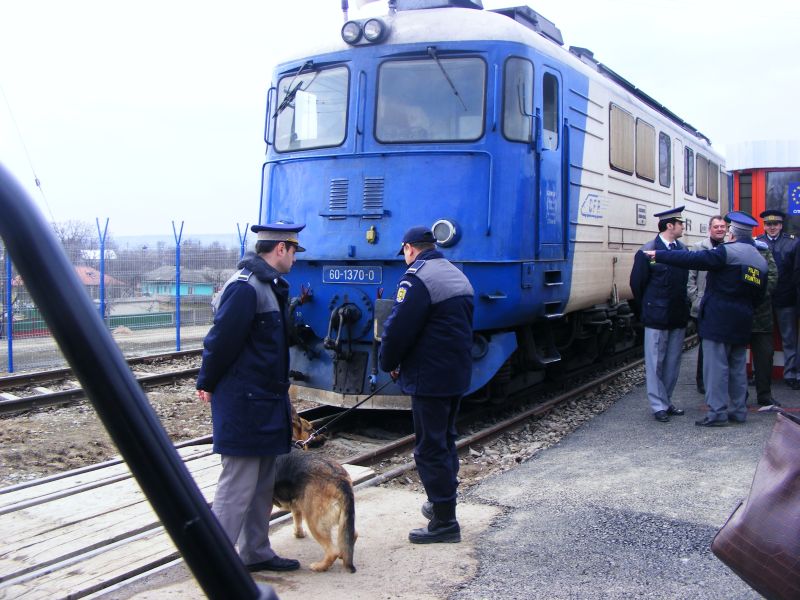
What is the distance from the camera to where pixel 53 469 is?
21.9ft

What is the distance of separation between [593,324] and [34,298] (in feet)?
30.5

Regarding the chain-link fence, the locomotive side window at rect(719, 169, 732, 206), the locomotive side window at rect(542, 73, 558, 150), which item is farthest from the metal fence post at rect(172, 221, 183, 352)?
the locomotive side window at rect(719, 169, 732, 206)

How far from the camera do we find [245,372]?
402cm

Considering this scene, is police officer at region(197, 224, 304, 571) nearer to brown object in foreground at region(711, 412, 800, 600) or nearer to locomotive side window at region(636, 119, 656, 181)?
brown object in foreground at region(711, 412, 800, 600)

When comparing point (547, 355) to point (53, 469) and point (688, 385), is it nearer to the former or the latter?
point (688, 385)

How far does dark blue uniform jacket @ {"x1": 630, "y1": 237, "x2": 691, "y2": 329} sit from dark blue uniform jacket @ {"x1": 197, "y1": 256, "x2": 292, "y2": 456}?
5.02 m

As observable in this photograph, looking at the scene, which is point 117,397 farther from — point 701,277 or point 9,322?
point 9,322

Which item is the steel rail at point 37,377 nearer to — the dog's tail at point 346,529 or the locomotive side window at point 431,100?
the locomotive side window at point 431,100

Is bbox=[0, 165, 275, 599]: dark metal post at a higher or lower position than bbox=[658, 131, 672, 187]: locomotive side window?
lower

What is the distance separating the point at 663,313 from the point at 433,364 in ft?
13.5

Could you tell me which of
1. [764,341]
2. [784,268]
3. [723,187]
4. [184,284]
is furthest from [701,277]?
[184,284]

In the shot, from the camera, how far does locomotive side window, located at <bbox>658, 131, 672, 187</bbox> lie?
1155cm

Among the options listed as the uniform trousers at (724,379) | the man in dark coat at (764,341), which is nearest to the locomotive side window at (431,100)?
the uniform trousers at (724,379)

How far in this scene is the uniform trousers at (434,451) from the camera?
4.65 m
